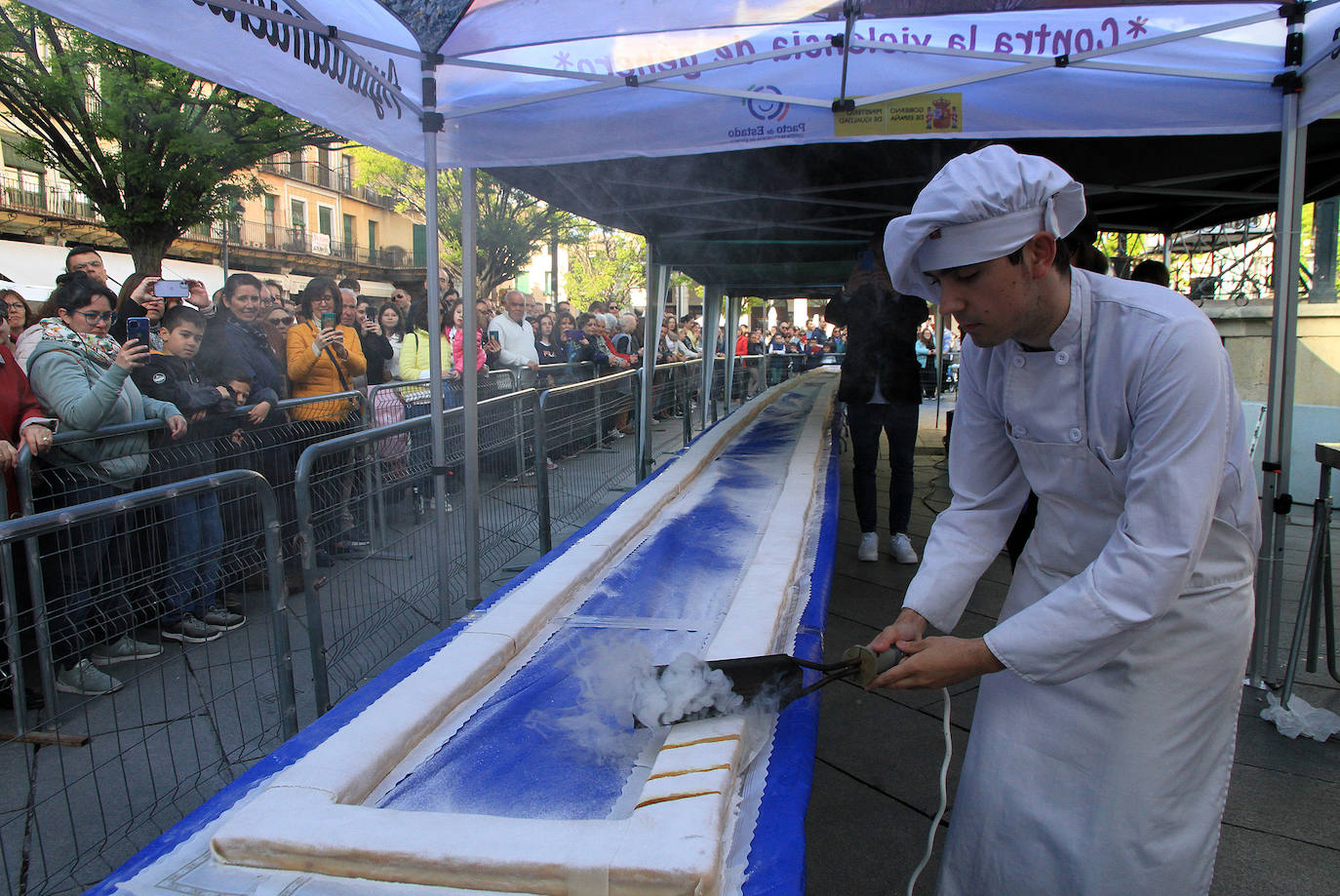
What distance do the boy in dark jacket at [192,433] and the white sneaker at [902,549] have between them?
3.54 metres

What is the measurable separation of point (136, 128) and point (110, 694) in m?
13.5

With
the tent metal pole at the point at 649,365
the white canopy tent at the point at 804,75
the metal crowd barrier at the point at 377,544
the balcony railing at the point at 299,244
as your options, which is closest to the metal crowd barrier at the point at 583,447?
the tent metal pole at the point at 649,365

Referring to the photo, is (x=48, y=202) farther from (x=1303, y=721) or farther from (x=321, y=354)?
(x=1303, y=721)

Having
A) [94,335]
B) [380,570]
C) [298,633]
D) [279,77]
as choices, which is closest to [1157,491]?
[279,77]

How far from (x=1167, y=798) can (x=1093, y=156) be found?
4052mm

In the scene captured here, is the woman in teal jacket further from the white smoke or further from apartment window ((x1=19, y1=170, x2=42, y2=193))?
apartment window ((x1=19, y1=170, x2=42, y2=193))

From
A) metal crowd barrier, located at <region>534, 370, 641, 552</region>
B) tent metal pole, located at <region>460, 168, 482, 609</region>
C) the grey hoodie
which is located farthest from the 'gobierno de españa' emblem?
the grey hoodie

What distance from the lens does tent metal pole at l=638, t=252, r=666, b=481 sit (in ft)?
20.3

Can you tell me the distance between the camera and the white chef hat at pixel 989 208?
126 centimetres

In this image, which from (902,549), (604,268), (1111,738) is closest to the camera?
(1111,738)

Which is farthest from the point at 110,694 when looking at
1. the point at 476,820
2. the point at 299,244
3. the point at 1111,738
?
the point at 299,244

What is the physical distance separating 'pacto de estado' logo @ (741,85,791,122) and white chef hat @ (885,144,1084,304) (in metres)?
2.22

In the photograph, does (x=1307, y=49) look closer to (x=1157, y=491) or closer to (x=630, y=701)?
(x=1157, y=491)

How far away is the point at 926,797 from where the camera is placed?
2.63 metres
